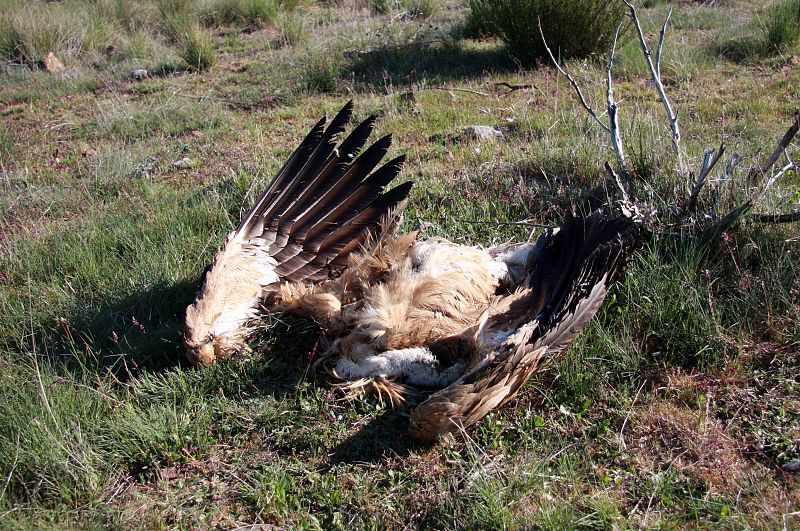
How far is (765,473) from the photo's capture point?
8.55 feet

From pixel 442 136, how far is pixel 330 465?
3.68 metres

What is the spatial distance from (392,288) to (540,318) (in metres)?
0.74

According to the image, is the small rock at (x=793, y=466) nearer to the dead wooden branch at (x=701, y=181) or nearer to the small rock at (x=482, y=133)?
the dead wooden branch at (x=701, y=181)

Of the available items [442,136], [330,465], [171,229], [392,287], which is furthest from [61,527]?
[442,136]

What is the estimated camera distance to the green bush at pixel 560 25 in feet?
23.5

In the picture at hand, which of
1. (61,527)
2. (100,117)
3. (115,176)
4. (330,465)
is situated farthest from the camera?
(100,117)

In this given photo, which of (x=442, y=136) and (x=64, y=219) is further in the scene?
(x=442, y=136)

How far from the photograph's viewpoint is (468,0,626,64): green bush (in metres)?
7.15

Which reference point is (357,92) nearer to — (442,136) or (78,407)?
(442,136)

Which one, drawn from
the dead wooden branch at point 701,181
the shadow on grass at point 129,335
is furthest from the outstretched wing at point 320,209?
the dead wooden branch at point 701,181

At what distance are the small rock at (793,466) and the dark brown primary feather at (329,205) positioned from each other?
220cm

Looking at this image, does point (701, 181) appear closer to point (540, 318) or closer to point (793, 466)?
point (540, 318)

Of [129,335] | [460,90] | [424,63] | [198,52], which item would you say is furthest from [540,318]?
[198,52]

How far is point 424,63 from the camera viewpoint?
7.93 metres
